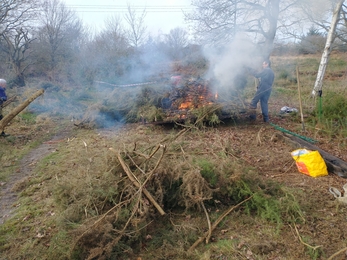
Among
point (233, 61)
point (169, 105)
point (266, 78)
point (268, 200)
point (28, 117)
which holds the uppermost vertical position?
point (233, 61)

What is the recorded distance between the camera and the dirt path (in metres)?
4.04

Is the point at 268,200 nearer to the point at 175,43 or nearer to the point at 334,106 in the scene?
the point at 334,106

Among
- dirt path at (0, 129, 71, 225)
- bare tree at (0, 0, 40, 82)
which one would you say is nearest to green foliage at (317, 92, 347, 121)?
dirt path at (0, 129, 71, 225)

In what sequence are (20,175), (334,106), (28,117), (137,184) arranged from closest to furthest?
(137,184)
(20,175)
(334,106)
(28,117)

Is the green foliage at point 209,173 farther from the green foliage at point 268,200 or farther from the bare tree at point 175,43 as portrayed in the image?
the bare tree at point 175,43

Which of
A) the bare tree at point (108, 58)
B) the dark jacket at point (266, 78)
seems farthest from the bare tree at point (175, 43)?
the dark jacket at point (266, 78)

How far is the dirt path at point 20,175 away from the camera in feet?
13.2

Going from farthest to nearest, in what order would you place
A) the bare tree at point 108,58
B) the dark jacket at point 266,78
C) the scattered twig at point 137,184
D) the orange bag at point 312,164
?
the bare tree at point 108,58 < the dark jacket at point 266,78 < the orange bag at point 312,164 < the scattered twig at point 137,184

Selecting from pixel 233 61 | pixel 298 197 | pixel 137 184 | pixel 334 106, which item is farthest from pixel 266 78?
pixel 137 184

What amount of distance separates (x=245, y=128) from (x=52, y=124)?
713cm

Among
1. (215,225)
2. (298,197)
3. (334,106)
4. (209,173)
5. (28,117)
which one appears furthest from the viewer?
(28,117)

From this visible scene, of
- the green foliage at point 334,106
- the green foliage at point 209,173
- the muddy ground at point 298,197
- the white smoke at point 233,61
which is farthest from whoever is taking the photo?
the white smoke at point 233,61

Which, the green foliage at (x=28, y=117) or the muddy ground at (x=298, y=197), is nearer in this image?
the muddy ground at (x=298, y=197)

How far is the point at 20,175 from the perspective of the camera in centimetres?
524
